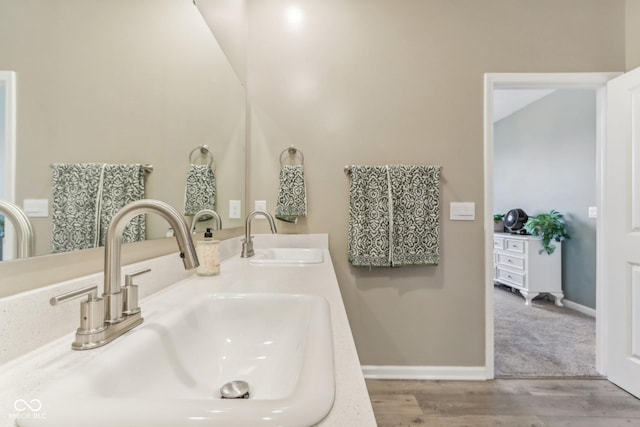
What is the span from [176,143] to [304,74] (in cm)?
117

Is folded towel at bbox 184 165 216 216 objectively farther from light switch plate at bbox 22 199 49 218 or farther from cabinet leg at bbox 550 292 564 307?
cabinet leg at bbox 550 292 564 307

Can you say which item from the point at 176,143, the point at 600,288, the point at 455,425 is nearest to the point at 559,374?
the point at 600,288

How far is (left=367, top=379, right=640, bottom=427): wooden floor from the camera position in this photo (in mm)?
1351

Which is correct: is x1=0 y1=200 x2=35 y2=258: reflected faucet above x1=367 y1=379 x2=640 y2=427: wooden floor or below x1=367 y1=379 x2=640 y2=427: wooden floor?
above

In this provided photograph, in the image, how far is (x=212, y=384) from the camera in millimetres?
560

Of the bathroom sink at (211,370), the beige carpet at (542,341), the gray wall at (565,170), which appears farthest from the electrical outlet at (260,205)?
the gray wall at (565,170)

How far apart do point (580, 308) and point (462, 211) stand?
8.06ft

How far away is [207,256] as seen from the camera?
0.93 meters

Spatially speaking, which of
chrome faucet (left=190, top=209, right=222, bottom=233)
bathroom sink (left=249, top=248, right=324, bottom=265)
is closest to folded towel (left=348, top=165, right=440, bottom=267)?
bathroom sink (left=249, top=248, right=324, bottom=265)

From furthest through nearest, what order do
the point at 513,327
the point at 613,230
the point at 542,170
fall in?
the point at 542,170 < the point at 513,327 < the point at 613,230

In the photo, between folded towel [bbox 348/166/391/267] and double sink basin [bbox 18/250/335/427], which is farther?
folded towel [bbox 348/166/391/267]

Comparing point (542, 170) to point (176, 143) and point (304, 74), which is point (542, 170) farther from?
point (176, 143)

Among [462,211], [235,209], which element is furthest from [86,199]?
[462,211]

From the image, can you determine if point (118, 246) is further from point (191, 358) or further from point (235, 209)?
point (235, 209)
